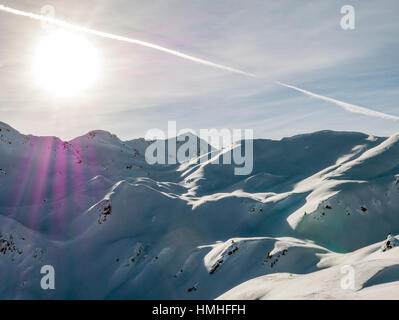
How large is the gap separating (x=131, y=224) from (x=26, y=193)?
2552cm

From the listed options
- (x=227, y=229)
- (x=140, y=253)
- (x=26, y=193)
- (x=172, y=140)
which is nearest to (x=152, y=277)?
(x=140, y=253)

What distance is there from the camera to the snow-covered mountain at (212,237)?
2225 centimetres

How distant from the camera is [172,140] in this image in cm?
17100

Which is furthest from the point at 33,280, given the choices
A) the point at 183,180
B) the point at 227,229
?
the point at 183,180

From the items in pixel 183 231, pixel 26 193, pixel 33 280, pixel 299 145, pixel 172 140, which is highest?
pixel 172 140

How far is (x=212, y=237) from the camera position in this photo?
1485 inches

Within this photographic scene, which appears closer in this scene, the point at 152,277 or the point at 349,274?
the point at 349,274

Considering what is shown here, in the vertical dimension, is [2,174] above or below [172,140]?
below

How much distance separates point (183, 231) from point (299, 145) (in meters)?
42.3

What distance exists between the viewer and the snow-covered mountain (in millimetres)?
22250

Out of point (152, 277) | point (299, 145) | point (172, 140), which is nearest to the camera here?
point (152, 277)

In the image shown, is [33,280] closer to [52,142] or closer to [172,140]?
[52,142]
